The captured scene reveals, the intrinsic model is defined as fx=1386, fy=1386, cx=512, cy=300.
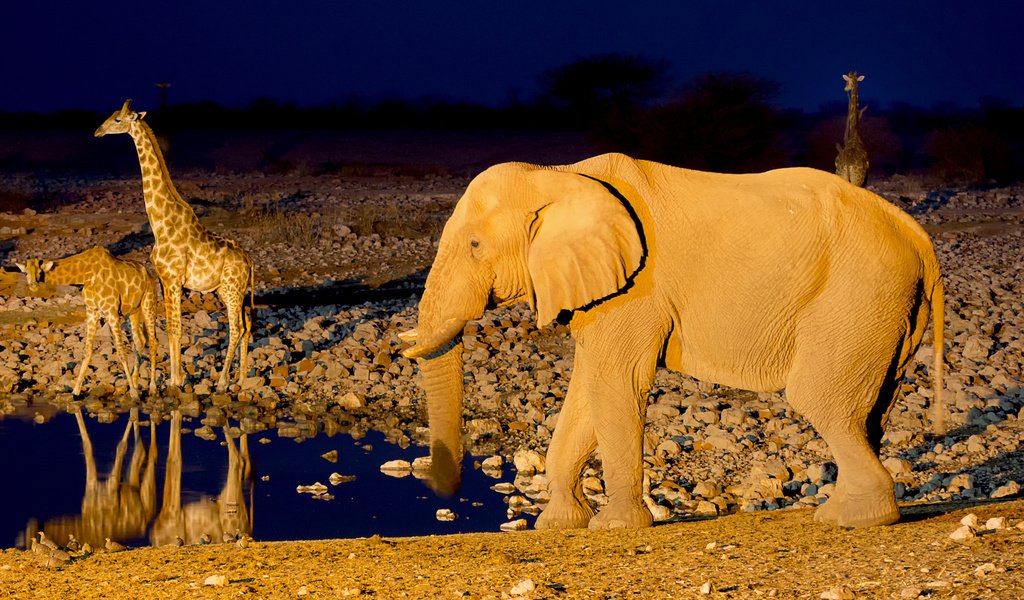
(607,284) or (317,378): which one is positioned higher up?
(607,284)

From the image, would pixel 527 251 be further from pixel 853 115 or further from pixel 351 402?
pixel 853 115

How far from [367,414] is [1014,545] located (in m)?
6.61

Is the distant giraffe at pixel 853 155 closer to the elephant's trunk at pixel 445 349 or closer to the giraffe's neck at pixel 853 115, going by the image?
the giraffe's neck at pixel 853 115

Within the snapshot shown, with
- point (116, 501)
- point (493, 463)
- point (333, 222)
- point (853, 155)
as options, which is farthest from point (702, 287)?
point (853, 155)

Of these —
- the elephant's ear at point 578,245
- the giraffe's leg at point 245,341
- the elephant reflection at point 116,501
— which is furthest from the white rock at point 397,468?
the elephant's ear at point 578,245

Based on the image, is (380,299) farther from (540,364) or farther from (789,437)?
(789,437)

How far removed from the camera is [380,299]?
608 inches

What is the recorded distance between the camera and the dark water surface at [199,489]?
851 centimetres

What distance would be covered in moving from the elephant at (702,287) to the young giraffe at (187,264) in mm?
5494

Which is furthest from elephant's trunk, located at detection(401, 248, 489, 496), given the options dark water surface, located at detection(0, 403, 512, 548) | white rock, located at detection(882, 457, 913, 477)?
white rock, located at detection(882, 457, 913, 477)

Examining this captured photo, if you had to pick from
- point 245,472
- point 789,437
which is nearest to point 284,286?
point 245,472

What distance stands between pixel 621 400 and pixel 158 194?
21.8 feet

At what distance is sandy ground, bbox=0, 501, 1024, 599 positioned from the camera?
5086 mm

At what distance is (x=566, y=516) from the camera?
277 inches
